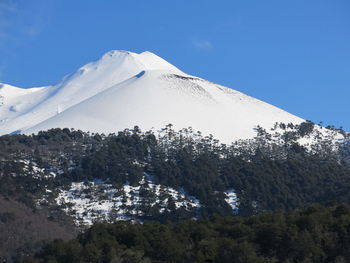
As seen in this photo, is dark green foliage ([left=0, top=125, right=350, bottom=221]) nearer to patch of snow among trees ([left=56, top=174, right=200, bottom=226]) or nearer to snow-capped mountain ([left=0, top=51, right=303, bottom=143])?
patch of snow among trees ([left=56, top=174, right=200, bottom=226])

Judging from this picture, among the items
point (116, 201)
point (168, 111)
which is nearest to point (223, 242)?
point (116, 201)

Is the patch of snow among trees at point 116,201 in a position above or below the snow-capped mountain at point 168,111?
below

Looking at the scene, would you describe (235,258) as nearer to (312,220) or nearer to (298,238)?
(298,238)

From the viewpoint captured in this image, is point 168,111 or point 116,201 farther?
point 168,111

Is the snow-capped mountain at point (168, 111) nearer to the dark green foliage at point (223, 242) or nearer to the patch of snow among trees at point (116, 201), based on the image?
the patch of snow among trees at point (116, 201)

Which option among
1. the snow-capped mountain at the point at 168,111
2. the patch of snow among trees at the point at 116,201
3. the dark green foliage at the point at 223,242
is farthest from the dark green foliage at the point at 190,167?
the dark green foliage at the point at 223,242

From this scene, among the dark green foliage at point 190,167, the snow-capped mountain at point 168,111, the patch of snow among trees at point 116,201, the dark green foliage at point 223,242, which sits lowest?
the dark green foliage at point 223,242

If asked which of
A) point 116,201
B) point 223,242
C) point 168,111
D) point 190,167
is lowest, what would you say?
point 223,242

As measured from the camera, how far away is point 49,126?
5778 inches

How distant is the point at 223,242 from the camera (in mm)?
50906

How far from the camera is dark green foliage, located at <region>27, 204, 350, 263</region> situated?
4856cm

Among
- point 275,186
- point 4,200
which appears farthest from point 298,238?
point 275,186

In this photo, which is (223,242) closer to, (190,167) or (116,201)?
(116,201)

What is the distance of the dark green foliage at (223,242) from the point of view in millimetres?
48562
